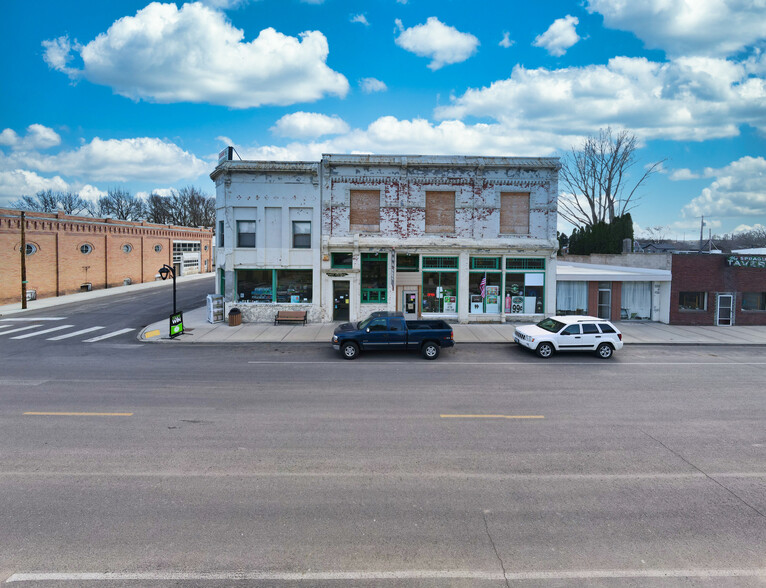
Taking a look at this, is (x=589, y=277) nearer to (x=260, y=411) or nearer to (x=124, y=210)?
(x=260, y=411)

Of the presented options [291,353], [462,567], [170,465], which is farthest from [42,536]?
[291,353]

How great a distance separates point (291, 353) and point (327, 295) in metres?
7.25

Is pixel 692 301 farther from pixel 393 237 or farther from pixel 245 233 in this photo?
pixel 245 233

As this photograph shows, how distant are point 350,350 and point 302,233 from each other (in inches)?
395

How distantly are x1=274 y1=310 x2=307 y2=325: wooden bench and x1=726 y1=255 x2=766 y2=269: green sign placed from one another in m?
23.1

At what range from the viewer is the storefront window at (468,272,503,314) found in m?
25.5

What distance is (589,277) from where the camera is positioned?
25672 mm

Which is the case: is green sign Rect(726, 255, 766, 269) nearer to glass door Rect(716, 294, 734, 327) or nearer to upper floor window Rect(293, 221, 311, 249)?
glass door Rect(716, 294, 734, 327)

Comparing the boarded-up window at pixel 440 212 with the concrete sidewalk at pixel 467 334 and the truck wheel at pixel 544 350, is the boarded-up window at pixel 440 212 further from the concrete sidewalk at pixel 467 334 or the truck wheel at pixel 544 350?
the truck wheel at pixel 544 350

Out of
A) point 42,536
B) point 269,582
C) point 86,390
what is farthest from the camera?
point 86,390

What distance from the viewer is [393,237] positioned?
2497 centimetres

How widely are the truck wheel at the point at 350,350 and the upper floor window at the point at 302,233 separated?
30.6 ft

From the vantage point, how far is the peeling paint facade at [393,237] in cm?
2489

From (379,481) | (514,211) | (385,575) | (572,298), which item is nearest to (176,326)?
(379,481)
